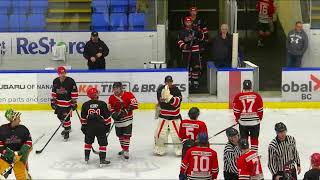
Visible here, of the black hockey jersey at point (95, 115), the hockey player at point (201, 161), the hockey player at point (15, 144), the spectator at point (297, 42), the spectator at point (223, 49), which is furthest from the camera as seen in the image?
the spectator at point (297, 42)

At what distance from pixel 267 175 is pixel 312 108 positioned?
4726 mm

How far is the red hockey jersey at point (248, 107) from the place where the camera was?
10357 mm

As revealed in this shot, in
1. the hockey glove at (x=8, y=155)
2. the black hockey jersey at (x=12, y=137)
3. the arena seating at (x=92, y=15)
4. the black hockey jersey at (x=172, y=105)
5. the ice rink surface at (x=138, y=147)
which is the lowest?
the ice rink surface at (x=138, y=147)

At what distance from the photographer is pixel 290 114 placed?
14344 millimetres

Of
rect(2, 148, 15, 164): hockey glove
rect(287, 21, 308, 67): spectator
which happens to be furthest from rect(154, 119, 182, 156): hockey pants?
rect(287, 21, 308, 67): spectator

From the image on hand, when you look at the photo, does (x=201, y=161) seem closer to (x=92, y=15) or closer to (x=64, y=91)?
(x=64, y=91)

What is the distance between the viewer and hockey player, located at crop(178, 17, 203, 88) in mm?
15562

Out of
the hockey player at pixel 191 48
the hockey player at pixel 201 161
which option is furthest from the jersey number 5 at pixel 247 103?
the hockey player at pixel 191 48

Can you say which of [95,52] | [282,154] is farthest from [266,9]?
[282,154]

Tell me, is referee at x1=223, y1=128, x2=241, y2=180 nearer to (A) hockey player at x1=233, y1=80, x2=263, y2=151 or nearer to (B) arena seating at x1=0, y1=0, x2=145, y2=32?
(A) hockey player at x1=233, y1=80, x2=263, y2=151

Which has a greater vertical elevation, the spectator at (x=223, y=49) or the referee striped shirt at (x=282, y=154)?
the spectator at (x=223, y=49)

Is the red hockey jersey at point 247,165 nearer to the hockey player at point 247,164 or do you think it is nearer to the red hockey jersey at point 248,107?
the hockey player at point 247,164

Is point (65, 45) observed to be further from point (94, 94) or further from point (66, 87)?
point (94, 94)

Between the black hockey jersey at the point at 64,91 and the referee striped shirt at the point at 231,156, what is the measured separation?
461 cm
